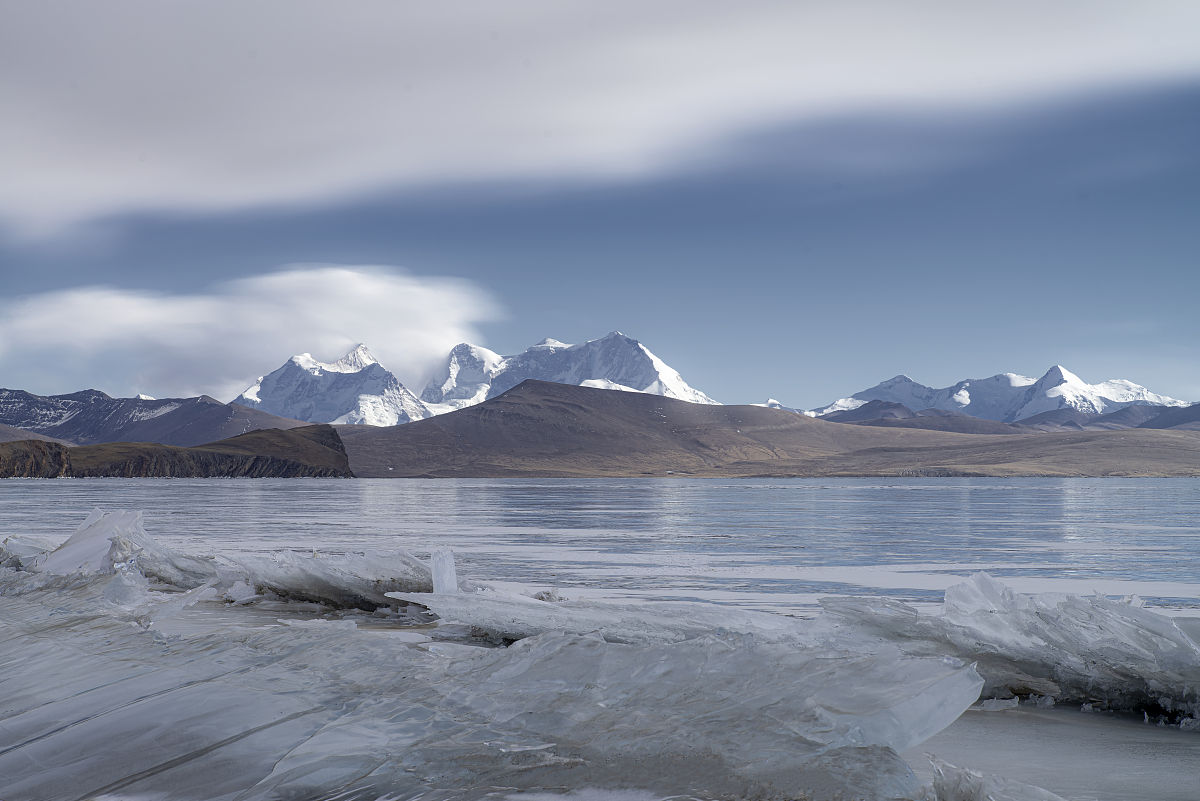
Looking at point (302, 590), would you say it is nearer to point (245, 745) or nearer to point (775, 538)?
point (245, 745)

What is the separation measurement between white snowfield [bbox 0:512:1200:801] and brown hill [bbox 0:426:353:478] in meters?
170

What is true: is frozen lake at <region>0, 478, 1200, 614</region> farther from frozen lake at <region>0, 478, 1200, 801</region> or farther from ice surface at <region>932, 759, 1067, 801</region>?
ice surface at <region>932, 759, 1067, 801</region>

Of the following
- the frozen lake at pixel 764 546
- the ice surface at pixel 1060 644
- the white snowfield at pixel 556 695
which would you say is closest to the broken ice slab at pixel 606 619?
the white snowfield at pixel 556 695

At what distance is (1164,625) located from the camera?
6.74 metres

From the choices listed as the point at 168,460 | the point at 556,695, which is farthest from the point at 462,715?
the point at 168,460

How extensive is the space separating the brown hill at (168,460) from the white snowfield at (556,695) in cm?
17035

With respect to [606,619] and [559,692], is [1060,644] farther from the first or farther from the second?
[559,692]

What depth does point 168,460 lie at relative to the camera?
175875 millimetres

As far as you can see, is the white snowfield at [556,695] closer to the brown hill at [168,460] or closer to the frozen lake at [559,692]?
the frozen lake at [559,692]

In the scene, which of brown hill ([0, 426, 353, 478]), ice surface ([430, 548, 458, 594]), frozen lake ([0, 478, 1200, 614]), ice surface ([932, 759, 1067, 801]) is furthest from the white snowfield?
brown hill ([0, 426, 353, 478])

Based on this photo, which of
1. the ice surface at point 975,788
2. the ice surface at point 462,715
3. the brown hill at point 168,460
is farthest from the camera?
the brown hill at point 168,460

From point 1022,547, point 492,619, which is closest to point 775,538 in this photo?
point 1022,547

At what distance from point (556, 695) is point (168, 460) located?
7569 inches

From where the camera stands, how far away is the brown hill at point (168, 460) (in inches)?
6019
